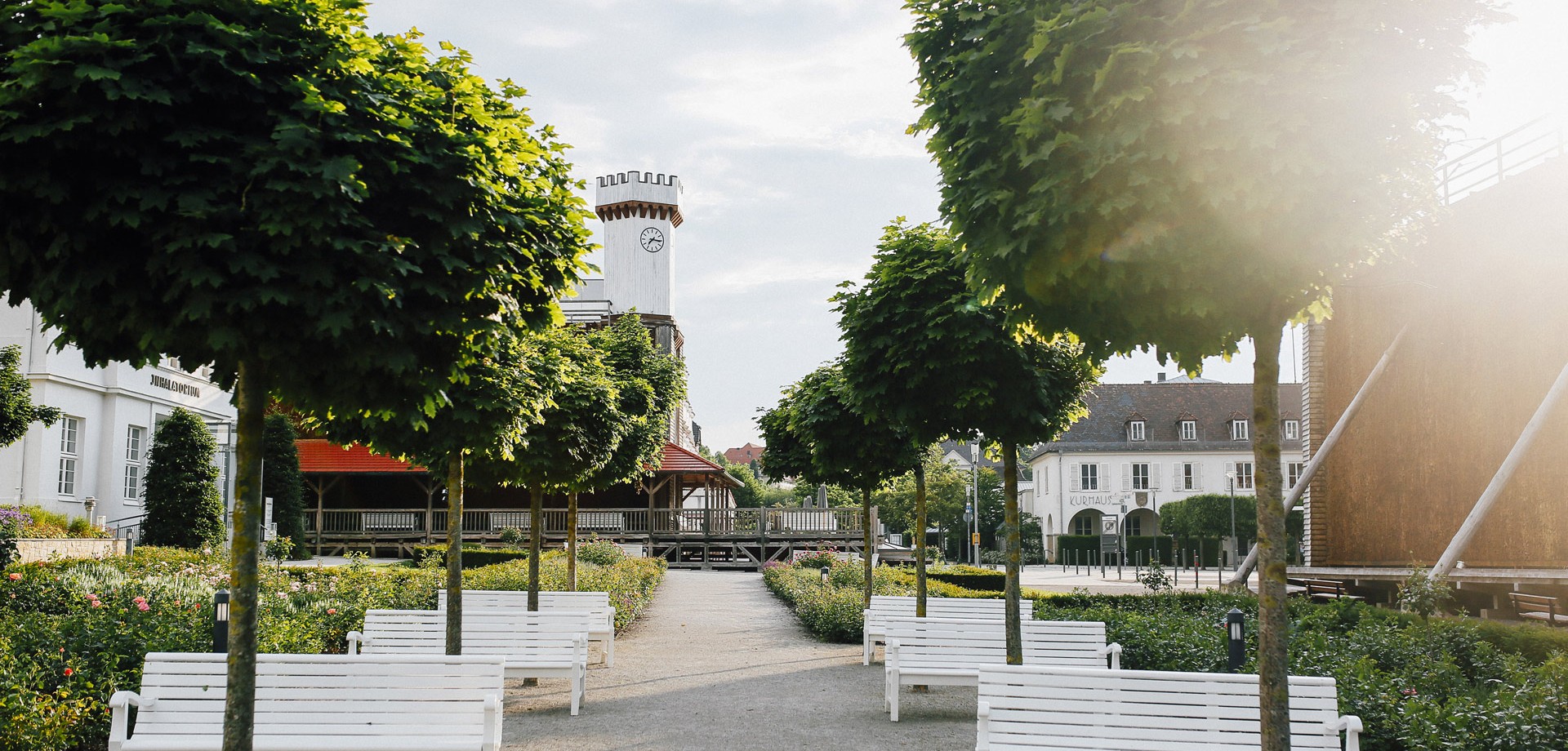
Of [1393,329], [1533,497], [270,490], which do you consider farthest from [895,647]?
[270,490]

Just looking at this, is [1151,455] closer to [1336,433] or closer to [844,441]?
[1336,433]

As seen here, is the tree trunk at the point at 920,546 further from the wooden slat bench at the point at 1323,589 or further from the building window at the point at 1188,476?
the building window at the point at 1188,476

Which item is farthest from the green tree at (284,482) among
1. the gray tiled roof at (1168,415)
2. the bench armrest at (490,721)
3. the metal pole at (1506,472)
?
the gray tiled roof at (1168,415)

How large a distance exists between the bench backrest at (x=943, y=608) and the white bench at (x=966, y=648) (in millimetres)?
1329

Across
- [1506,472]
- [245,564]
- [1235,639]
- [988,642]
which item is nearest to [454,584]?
[245,564]

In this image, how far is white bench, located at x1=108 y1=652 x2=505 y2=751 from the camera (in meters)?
6.52

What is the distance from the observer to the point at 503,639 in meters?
10.3

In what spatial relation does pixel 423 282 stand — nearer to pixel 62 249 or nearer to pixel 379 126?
pixel 379 126

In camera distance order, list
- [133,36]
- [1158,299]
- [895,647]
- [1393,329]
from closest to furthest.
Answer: [133,36] < [1158,299] < [895,647] < [1393,329]

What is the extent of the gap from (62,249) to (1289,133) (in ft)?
16.3

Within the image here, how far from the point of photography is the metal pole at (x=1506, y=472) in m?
16.6

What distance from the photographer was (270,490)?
108ft

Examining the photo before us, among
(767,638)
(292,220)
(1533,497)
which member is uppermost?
(292,220)

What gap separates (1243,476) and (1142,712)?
180 feet
